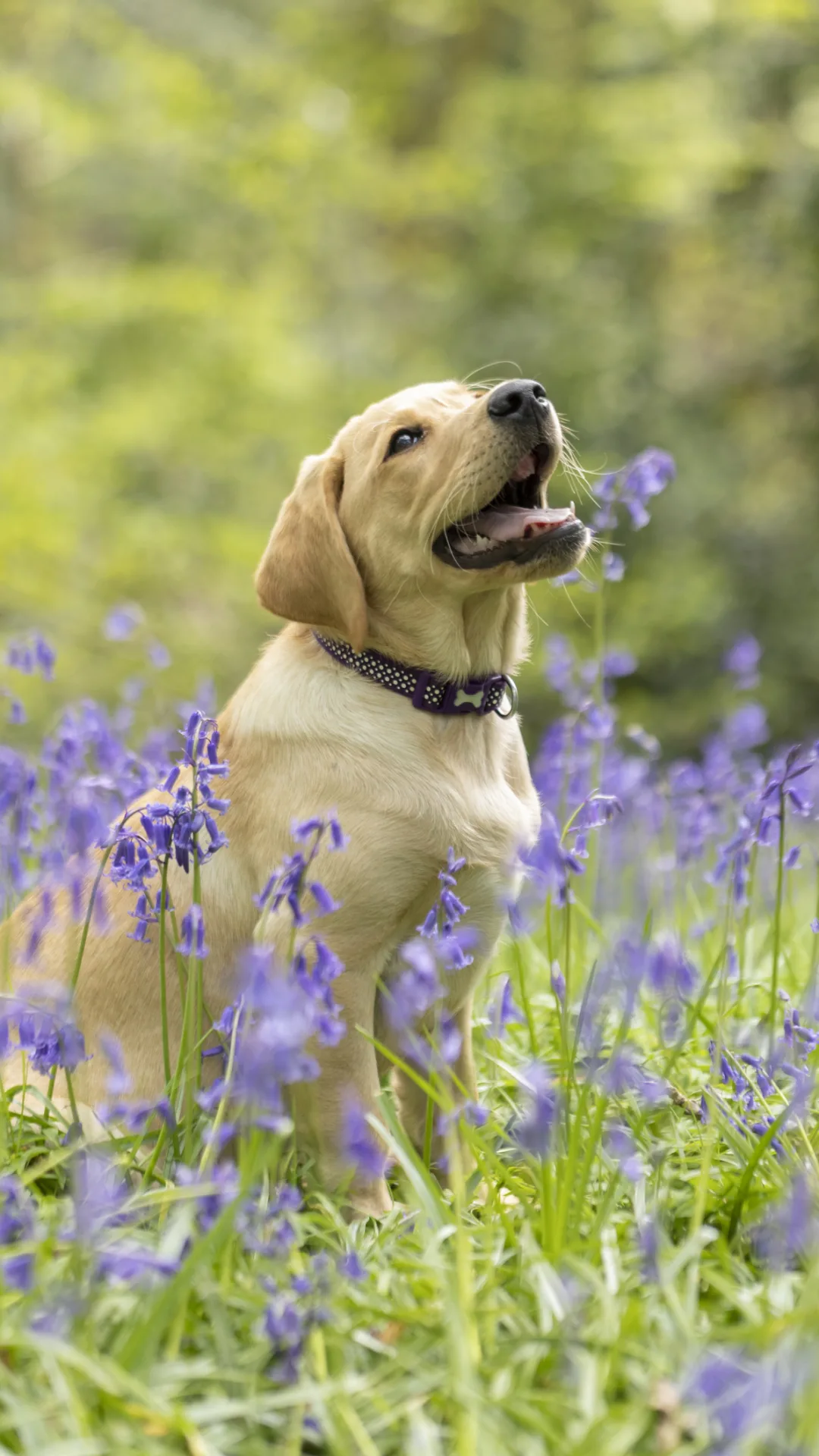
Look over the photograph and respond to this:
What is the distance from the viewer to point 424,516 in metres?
3.01

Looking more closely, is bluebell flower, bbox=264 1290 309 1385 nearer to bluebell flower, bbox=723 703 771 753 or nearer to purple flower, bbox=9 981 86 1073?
purple flower, bbox=9 981 86 1073

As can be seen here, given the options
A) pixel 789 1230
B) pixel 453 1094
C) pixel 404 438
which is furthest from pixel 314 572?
pixel 789 1230

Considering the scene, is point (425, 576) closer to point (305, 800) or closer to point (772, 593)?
point (305, 800)

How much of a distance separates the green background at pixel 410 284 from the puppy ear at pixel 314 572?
5.95 m

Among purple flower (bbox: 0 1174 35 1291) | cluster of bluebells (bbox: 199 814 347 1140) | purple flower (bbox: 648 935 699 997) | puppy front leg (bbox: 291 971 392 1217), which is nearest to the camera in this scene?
cluster of bluebells (bbox: 199 814 347 1140)

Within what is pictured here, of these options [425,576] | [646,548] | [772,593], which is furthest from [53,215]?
[425,576]

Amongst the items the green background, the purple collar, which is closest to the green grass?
the purple collar

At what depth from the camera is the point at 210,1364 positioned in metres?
1.92

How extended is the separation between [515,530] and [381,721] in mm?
544

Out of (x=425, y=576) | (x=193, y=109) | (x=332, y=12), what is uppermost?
(x=332, y=12)

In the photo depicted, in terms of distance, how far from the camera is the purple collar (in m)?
2.96

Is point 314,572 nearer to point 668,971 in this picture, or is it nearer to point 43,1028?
point 43,1028

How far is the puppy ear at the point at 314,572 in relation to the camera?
2.92 m

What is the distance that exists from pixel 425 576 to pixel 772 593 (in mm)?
9361
